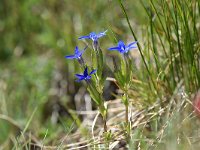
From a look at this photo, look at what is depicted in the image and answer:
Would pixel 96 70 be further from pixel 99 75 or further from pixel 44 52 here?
pixel 44 52

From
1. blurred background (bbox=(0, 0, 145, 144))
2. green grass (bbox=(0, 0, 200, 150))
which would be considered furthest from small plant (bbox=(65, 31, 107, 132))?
blurred background (bbox=(0, 0, 145, 144))

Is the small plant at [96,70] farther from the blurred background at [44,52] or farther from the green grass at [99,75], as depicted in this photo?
the blurred background at [44,52]

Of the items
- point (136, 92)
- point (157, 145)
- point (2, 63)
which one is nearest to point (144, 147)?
point (157, 145)

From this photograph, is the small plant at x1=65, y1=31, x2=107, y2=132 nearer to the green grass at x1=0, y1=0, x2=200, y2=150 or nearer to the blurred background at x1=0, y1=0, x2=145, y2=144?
the green grass at x1=0, y1=0, x2=200, y2=150

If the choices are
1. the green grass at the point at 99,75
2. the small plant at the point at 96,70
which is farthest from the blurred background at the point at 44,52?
the small plant at the point at 96,70

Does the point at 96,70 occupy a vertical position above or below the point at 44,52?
below

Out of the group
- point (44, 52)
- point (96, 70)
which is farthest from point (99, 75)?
point (44, 52)

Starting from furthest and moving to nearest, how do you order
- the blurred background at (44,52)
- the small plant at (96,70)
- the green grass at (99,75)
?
the blurred background at (44,52), the green grass at (99,75), the small plant at (96,70)

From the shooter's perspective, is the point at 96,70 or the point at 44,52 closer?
the point at 96,70
